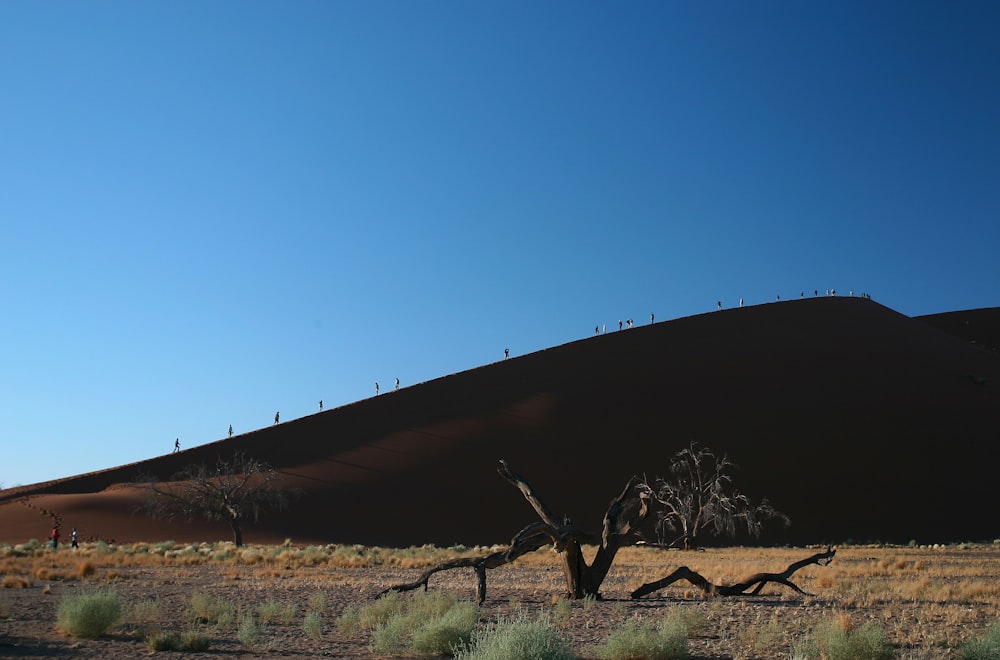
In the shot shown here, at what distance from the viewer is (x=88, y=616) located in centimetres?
1048

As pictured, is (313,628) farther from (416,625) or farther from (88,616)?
(88,616)

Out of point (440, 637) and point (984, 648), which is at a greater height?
point (440, 637)

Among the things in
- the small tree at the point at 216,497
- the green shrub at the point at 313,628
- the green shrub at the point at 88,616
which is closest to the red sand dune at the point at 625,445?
the small tree at the point at 216,497

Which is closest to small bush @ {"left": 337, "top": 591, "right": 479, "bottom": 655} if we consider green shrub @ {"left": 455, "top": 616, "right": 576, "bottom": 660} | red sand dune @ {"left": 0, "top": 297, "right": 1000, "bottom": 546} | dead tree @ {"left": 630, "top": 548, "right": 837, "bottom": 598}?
green shrub @ {"left": 455, "top": 616, "right": 576, "bottom": 660}

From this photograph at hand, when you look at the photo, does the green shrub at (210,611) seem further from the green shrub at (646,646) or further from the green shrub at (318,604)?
the green shrub at (646,646)

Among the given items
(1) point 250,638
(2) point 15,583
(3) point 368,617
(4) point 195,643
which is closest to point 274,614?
(3) point 368,617

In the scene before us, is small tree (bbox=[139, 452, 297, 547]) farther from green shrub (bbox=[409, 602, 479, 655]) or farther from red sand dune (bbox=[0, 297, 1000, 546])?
green shrub (bbox=[409, 602, 479, 655])

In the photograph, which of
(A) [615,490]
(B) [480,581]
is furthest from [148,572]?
(A) [615,490]

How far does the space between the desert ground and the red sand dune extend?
12031 millimetres

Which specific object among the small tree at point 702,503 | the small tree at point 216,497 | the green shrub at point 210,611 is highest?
the small tree at point 216,497

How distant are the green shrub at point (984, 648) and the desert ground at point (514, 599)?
0.42 metres

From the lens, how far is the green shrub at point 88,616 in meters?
10.5

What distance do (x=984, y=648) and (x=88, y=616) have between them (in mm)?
9950

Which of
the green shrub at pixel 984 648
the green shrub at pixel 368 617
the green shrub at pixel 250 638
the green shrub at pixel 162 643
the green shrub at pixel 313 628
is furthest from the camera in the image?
the green shrub at pixel 368 617
